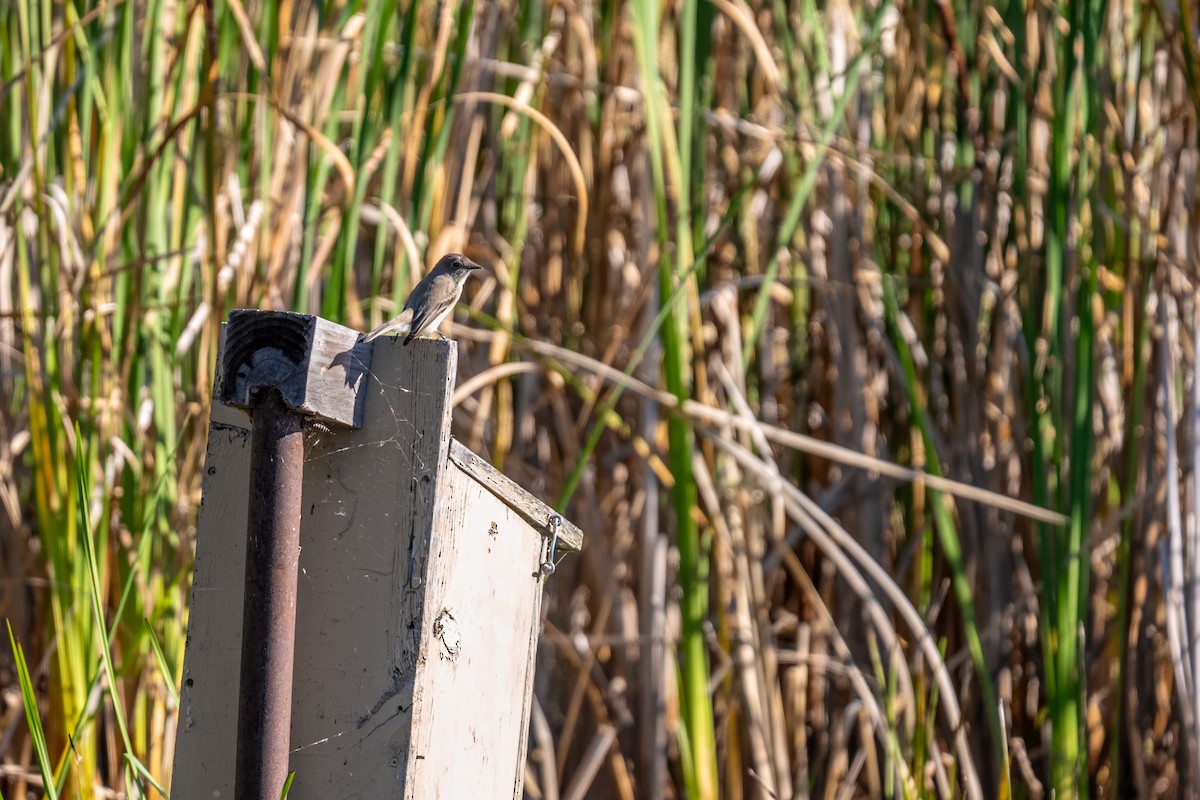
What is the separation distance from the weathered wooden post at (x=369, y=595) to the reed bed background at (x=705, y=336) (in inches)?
18.4

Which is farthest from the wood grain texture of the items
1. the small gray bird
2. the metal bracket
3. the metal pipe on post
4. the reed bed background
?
the reed bed background

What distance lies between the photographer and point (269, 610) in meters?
0.88

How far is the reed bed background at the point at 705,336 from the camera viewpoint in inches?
62.2

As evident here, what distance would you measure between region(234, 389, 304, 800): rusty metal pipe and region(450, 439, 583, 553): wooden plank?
0.13 meters

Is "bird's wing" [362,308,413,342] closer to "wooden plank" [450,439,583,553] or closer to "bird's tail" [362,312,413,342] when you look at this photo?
"bird's tail" [362,312,413,342]

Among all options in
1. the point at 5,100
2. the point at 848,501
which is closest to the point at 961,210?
the point at 848,501

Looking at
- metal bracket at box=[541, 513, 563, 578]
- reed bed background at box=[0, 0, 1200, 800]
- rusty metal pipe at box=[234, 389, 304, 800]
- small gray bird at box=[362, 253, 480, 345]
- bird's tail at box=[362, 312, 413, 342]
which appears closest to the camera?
rusty metal pipe at box=[234, 389, 304, 800]

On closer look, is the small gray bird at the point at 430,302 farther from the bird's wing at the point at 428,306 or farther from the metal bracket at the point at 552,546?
the metal bracket at the point at 552,546

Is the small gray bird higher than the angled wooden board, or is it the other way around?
the small gray bird

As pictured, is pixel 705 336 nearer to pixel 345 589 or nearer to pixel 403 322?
pixel 403 322

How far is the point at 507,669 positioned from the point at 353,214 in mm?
668

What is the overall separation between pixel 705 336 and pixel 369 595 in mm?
1425

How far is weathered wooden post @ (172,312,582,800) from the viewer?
91 cm

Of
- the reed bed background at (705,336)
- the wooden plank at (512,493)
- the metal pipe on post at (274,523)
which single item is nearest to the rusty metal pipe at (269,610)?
the metal pipe on post at (274,523)
